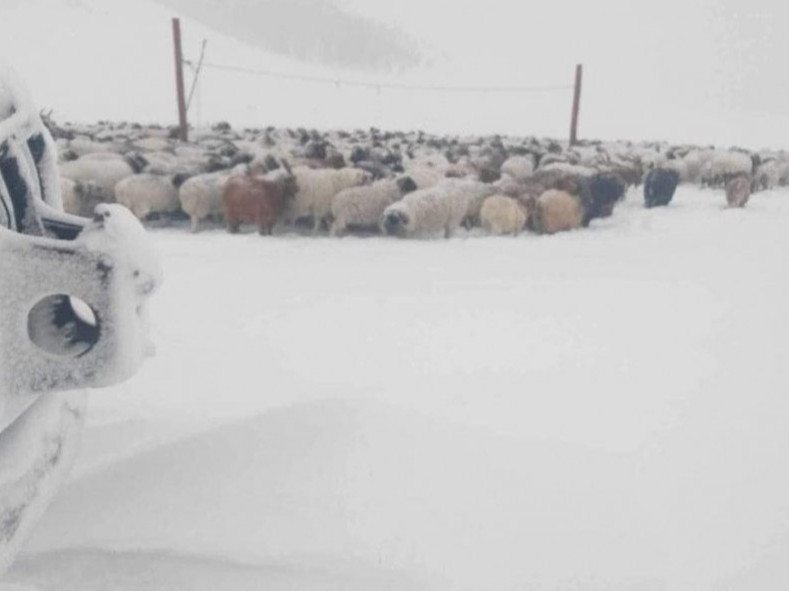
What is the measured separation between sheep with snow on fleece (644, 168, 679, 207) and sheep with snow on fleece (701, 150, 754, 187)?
10.5 ft

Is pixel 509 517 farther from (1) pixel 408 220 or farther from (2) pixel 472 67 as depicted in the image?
(2) pixel 472 67

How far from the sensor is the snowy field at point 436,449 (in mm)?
2184

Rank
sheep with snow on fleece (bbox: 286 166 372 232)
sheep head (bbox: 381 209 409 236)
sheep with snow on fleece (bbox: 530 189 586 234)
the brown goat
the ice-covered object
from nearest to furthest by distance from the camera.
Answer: the ice-covered object < sheep head (bbox: 381 209 409 236) < the brown goat < sheep with snow on fleece (bbox: 286 166 372 232) < sheep with snow on fleece (bbox: 530 189 586 234)

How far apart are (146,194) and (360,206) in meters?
2.27

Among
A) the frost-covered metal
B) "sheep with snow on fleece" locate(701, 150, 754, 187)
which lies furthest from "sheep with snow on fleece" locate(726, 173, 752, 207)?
the frost-covered metal

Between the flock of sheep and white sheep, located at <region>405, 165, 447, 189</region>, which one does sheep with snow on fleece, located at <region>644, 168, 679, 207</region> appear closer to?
the flock of sheep

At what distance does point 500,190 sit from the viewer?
8.54 meters

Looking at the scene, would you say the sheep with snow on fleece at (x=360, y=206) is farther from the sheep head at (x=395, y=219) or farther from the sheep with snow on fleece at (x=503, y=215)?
the sheep with snow on fleece at (x=503, y=215)

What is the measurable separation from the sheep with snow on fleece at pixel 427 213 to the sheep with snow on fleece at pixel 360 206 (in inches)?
8.1

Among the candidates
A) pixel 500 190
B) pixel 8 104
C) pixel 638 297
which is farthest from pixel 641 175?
pixel 8 104

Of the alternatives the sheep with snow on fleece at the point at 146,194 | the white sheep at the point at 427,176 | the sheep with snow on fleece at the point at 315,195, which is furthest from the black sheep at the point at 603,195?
the sheep with snow on fleece at the point at 146,194

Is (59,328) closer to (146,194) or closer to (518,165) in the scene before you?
(146,194)

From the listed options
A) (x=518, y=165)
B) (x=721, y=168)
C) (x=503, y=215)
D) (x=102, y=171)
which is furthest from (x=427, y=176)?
(x=721, y=168)

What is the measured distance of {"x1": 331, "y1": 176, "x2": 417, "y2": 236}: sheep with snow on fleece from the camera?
7.77 meters
